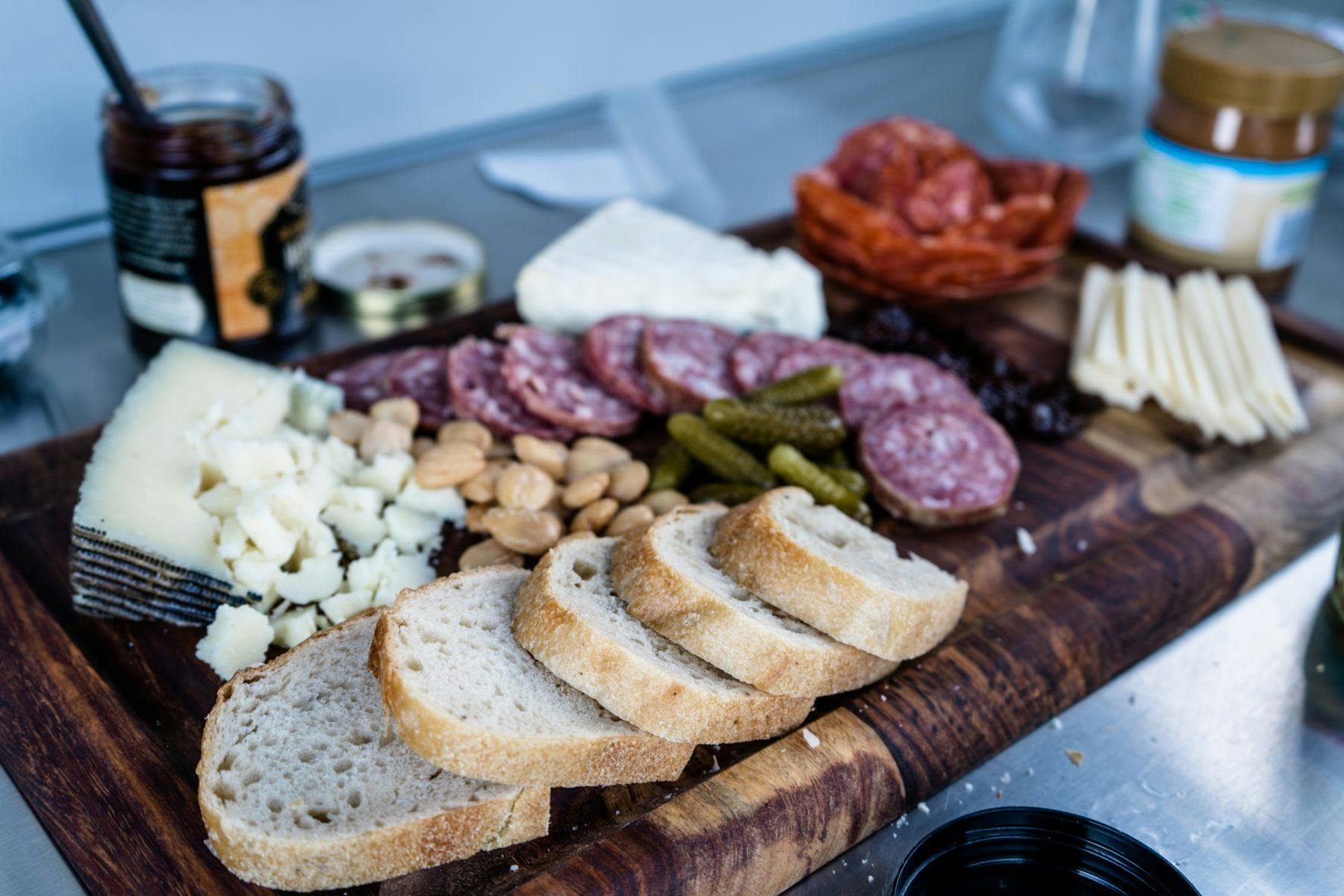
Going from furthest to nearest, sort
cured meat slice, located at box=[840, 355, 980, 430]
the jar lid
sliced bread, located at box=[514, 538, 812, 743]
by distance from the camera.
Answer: the jar lid → cured meat slice, located at box=[840, 355, 980, 430] → sliced bread, located at box=[514, 538, 812, 743]

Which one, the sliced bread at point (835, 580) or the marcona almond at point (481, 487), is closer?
the sliced bread at point (835, 580)

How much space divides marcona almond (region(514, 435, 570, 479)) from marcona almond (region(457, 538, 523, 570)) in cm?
16

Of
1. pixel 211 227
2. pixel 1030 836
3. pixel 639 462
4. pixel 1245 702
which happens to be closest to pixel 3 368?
pixel 211 227

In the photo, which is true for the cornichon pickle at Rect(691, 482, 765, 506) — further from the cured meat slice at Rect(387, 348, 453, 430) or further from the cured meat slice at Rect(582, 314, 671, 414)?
the cured meat slice at Rect(387, 348, 453, 430)

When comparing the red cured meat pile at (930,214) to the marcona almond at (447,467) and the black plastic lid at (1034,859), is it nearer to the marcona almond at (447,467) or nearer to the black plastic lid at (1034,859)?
the marcona almond at (447,467)

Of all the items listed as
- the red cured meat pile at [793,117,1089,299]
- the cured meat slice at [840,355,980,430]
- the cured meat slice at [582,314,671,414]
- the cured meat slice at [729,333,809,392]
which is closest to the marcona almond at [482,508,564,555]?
the cured meat slice at [582,314,671,414]

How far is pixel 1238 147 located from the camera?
7.75ft

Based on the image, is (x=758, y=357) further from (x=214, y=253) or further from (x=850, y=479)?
(x=214, y=253)

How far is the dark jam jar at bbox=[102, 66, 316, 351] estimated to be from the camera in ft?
6.29

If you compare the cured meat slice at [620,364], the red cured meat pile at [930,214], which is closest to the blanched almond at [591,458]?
the cured meat slice at [620,364]

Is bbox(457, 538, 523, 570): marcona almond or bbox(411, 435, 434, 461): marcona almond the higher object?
bbox(411, 435, 434, 461): marcona almond

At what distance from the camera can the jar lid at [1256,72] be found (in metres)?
2.30

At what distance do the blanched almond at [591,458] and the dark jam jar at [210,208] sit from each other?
66cm

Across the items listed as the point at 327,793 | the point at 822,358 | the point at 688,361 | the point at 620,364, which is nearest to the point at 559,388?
the point at 620,364
